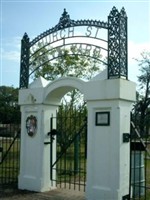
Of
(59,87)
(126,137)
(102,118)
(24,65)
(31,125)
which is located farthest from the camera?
(24,65)

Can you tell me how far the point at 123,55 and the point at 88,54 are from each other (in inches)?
50.5

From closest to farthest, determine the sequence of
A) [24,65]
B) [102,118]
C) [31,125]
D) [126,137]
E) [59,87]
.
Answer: [126,137] < [102,118] < [59,87] < [31,125] < [24,65]

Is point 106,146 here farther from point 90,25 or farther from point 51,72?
point 51,72

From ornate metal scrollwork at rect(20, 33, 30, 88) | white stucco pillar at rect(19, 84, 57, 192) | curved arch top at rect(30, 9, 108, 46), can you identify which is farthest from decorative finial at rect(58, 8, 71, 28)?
white stucco pillar at rect(19, 84, 57, 192)

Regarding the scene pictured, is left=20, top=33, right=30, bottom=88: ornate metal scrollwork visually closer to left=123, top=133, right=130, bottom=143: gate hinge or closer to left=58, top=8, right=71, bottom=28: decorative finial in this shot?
left=58, top=8, right=71, bottom=28: decorative finial

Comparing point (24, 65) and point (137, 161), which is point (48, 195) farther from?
point (24, 65)

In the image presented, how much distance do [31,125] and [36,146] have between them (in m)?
0.61

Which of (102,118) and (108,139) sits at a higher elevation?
(102,118)

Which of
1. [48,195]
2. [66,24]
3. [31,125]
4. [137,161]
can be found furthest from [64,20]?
[48,195]

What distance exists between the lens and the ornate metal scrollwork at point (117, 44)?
7.89m

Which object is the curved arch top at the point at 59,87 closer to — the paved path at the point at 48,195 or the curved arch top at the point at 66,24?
the curved arch top at the point at 66,24

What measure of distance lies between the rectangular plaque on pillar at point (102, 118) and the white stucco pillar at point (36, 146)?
1965 mm

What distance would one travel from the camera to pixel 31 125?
967 centimetres

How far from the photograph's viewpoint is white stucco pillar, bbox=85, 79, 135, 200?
7582 millimetres
